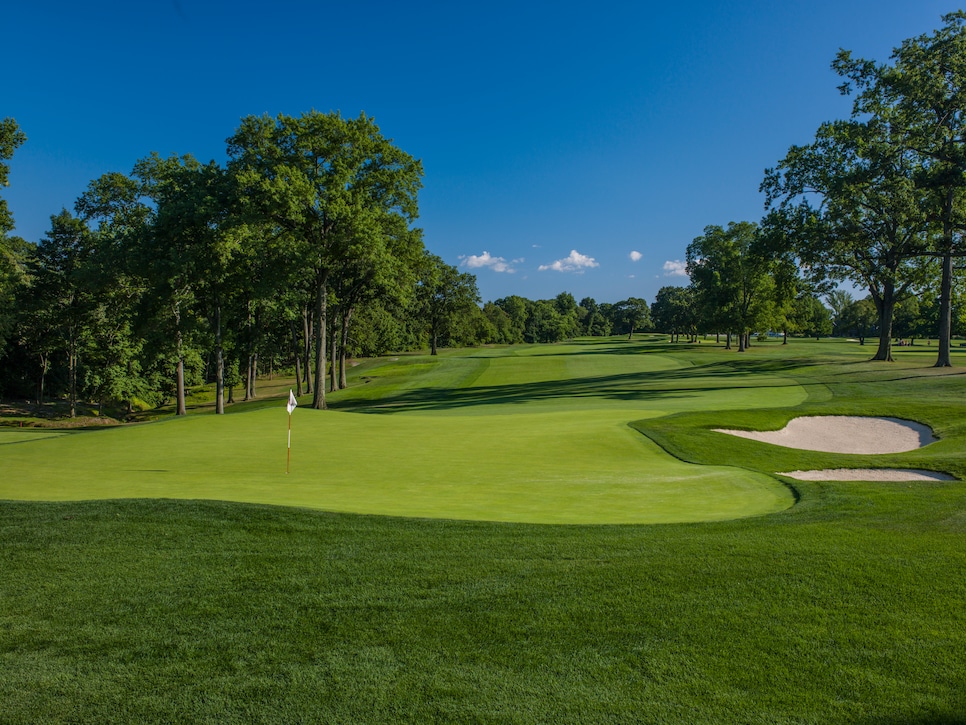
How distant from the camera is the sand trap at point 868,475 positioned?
13.3 meters

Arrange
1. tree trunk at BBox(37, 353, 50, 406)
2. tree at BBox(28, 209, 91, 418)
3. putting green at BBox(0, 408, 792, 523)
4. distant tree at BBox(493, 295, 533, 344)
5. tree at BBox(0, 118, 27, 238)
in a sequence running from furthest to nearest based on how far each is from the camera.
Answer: distant tree at BBox(493, 295, 533, 344) < tree trunk at BBox(37, 353, 50, 406) < tree at BBox(28, 209, 91, 418) < tree at BBox(0, 118, 27, 238) < putting green at BBox(0, 408, 792, 523)

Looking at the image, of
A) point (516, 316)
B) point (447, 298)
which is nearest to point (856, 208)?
point (447, 298)

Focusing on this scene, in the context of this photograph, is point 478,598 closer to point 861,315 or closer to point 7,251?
point 7,251

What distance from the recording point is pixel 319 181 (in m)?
31.3

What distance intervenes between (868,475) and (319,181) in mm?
27757

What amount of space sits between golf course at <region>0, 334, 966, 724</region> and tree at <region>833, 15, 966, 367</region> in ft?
88.8

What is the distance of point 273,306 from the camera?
39.8m

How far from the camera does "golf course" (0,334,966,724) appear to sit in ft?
13.3

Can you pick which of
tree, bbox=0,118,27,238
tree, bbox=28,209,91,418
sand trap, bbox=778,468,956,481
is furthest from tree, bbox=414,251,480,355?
sand trap, bbox=778,468,956,481

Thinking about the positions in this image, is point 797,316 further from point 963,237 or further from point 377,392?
point 377,392

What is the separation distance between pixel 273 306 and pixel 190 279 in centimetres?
623

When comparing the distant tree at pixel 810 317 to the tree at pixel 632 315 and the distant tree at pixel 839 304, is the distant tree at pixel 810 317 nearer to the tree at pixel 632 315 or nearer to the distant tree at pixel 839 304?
the distant tree at pixel 839 304

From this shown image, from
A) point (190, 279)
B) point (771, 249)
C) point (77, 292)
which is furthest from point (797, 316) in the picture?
point (77, 292)

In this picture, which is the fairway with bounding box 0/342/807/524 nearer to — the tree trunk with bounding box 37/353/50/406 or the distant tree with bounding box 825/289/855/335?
the tree trunk with bounding box 37/353/50/406
